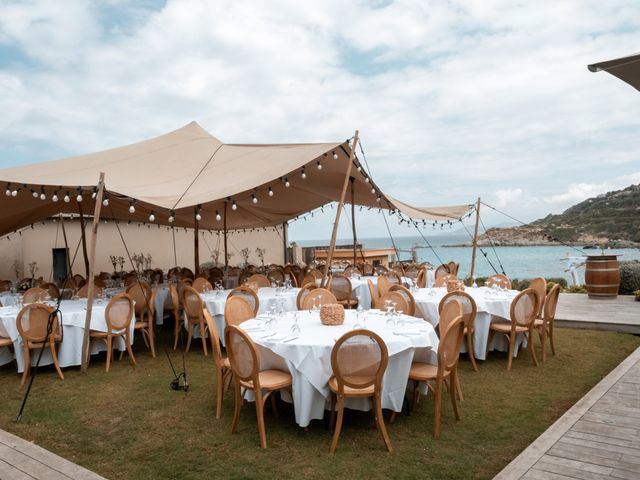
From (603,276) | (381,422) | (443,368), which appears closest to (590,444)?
(443,368)

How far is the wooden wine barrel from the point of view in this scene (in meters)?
10.1

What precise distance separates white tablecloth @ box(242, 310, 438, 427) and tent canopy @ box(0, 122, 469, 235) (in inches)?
116

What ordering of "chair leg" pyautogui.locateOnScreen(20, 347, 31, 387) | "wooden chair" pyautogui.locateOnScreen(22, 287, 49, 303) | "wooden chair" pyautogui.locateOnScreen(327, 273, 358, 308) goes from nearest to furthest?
"chair leg" pyautogui.locateOnScreen(20, 347, 31, 387) < "wooden chair" pyautogui.locateOnScreen(22, 287, 49, 303) < "wooden chair" pyautogui.locateOnScreen(327, 273, 358, 308)

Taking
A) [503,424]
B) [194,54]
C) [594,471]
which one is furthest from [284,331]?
[194,54]

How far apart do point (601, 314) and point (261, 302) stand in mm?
5945

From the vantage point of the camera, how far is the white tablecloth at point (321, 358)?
3766 millimetres

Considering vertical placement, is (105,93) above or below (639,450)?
above

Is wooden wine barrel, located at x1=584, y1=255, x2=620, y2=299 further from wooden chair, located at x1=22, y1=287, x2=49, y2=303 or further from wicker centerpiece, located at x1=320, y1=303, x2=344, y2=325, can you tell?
wooden chair, located at x1=22, y1=287, x2=49, y2=303

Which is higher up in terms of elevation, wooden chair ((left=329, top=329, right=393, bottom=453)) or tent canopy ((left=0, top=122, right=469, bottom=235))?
tent canopy ((left=0, top=122, right=469, bottom=235))

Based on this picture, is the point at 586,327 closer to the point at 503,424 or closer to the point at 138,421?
the point at 503,424

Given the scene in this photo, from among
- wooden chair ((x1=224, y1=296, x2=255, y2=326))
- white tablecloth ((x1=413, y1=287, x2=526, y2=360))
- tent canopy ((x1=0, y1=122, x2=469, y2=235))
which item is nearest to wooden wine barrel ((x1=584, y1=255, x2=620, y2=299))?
tent canopy ((x1=0, y1=122, x2=469, y2=235))

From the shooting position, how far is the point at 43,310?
5.61 metres

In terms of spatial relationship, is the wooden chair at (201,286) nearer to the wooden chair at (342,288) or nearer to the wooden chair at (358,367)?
the wooden chair at (342,288)

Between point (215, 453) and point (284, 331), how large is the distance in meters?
1.17
